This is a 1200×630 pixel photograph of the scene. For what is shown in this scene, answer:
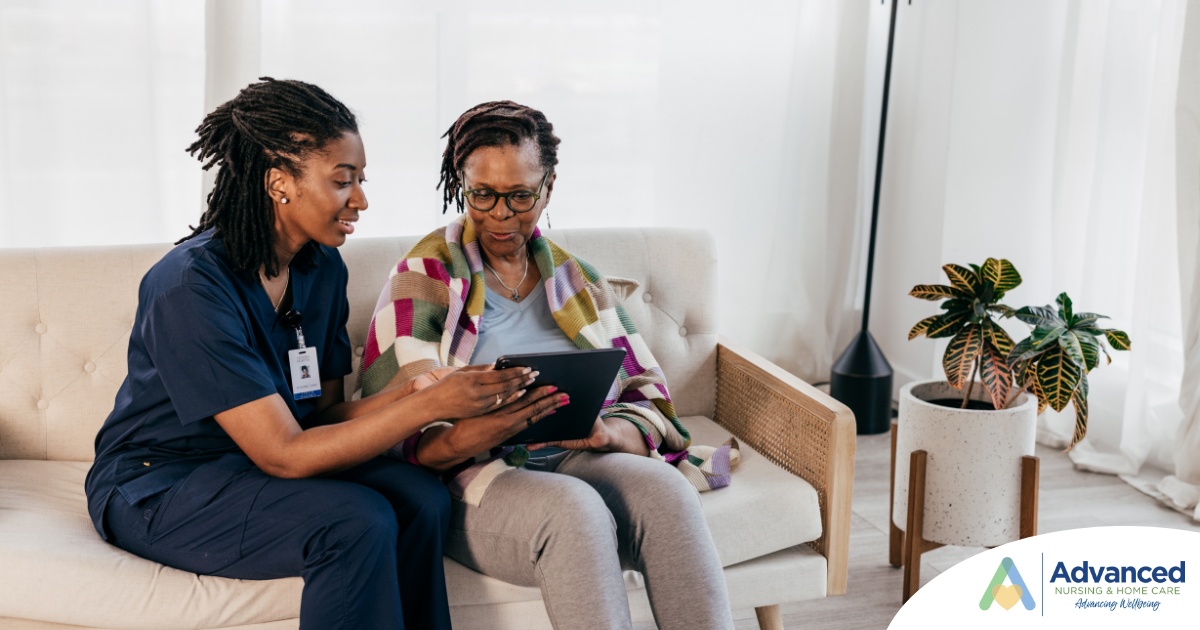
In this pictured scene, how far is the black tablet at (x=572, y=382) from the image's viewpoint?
1584 mm

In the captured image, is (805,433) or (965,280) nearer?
(805,433)

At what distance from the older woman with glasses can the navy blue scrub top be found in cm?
17

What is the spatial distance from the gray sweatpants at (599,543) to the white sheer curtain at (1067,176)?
1.84 meters

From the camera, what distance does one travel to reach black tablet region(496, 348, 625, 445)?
158 centimetres

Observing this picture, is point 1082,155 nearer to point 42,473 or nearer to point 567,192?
point 567,192

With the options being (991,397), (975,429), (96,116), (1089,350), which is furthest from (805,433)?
(96,116)

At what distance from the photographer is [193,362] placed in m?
1.59

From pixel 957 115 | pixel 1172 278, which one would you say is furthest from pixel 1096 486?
pixel 957 115

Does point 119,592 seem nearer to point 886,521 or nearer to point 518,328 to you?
point 518,328

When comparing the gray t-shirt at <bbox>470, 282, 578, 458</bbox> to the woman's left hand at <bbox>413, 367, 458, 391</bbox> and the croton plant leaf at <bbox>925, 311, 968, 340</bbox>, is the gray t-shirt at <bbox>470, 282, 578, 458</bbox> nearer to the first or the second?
the woman's left hand at <bbox>413, 367, 458, 391</bbox>

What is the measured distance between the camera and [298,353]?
5.97 feet

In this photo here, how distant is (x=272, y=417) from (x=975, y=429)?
139cm

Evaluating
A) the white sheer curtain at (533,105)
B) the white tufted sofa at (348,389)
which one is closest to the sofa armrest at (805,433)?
the white tufted sofa at (348,389)

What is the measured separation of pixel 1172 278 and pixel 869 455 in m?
0.94
